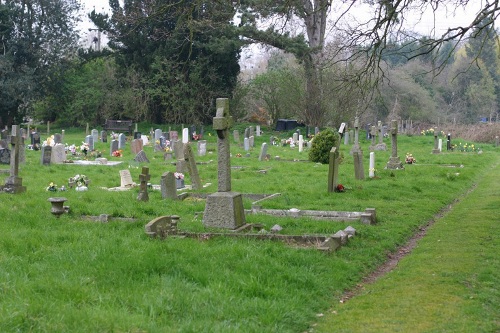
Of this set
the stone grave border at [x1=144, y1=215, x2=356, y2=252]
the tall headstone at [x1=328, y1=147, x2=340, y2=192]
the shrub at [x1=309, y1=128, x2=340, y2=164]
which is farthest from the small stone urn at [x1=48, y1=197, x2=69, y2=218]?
the shrub at [x1=309, y1=128, x2=340, y2=164]

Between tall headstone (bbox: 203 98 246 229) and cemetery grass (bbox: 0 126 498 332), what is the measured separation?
0.42 meters

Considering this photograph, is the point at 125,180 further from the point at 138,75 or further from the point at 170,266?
the point at 138,75

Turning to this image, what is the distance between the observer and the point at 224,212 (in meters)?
10.2

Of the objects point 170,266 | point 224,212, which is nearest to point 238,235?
point 224,212

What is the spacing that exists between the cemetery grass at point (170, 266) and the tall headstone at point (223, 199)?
0.42 metres

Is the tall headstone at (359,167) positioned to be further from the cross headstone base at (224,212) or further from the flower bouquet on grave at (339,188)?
the cross headstone base at (224,212)

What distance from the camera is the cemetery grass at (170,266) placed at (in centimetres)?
559

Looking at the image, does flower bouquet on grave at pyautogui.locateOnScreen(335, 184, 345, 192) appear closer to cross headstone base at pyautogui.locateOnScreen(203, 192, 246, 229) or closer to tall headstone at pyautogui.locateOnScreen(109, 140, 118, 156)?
cross headstone base at pyautogui.locateOnScreen(203, 192, 246, 229)

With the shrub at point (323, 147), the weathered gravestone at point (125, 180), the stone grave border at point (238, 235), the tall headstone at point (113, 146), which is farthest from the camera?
the tall headstone at point (113, 146)

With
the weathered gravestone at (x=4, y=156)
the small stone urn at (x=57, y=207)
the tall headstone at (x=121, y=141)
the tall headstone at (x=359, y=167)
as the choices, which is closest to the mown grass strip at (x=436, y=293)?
the small stone urn at (x=57, y=207)

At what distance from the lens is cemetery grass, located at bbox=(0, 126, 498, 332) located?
5590mm

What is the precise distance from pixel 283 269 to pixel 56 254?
108 inches

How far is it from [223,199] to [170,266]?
3.12 metres

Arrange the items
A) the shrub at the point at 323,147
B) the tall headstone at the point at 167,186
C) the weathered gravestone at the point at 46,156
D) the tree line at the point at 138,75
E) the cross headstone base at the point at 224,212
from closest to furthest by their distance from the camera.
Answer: the cross headstone base at the point at 224,212
the tall headstone at the point at 167,186
the weathered gravestone at the point at 46,156
the shrub at the point at 323,147
the tree line at the point at 138,75
